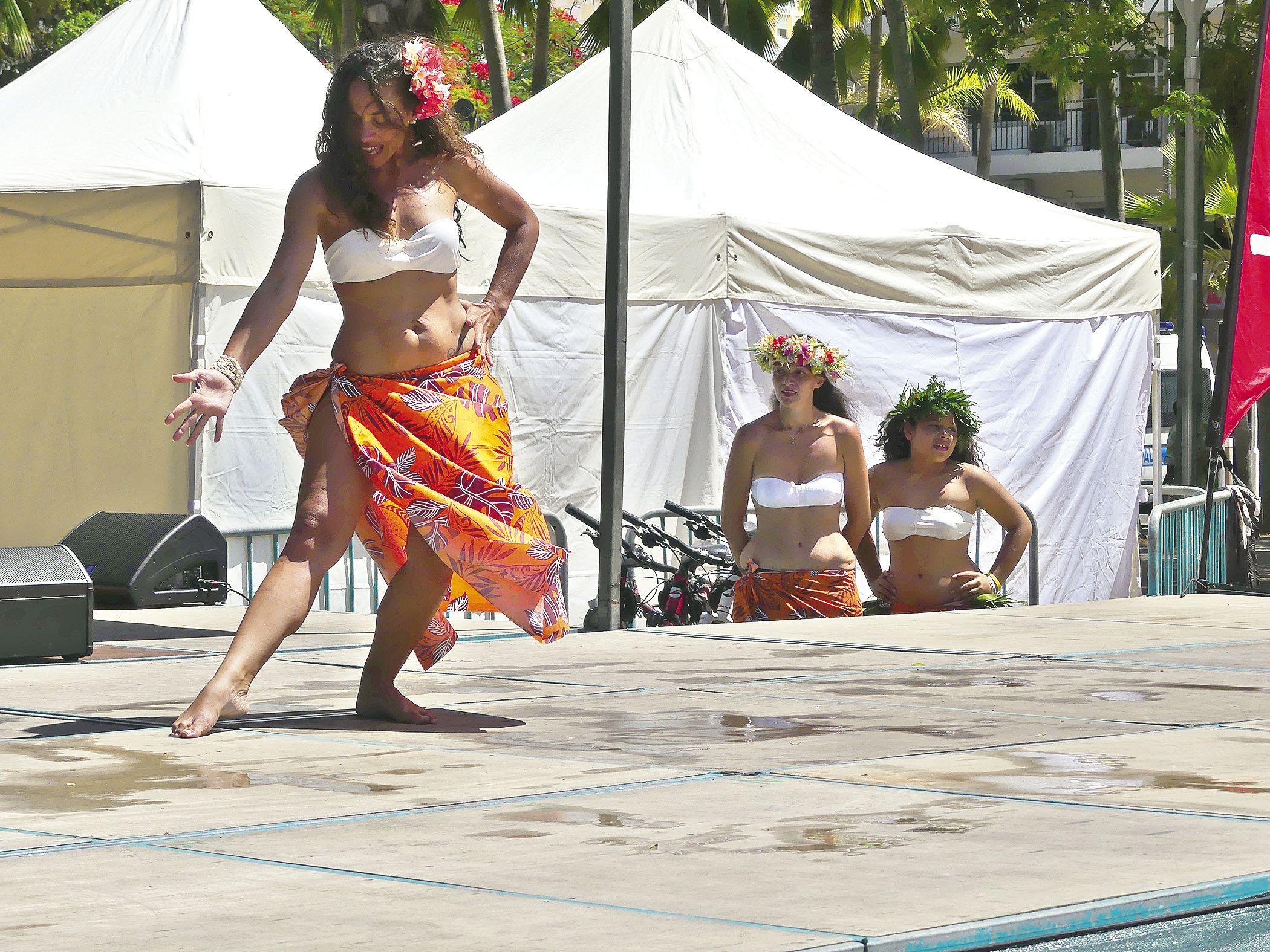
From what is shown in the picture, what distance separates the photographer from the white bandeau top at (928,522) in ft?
29.5

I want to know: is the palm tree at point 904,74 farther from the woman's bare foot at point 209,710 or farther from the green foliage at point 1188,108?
the woman's bare foot at point 209,710

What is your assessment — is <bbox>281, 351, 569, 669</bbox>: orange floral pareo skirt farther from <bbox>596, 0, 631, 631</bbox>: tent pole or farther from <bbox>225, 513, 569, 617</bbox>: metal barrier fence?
<bbox>225, 513, 569, 617</bbox>: metal barrier fence

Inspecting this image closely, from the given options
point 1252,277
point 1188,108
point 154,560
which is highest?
point 1188,108

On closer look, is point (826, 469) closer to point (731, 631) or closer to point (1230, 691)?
point (731, 631)

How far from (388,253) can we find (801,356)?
14.0ft

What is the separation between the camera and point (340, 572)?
10461 mm

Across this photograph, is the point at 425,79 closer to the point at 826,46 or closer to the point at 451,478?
the point at 451,478

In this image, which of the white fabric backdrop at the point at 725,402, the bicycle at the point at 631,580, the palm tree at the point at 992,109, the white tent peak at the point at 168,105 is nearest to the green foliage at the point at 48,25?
the palm tree at the point at 992,109

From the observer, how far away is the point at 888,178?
41.4ft

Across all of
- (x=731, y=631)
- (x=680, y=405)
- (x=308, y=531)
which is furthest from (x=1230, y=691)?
(x=680, y=405)

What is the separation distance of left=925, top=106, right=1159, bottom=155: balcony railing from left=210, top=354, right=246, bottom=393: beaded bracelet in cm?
4274

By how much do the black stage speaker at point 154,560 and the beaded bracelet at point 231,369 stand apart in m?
3.84

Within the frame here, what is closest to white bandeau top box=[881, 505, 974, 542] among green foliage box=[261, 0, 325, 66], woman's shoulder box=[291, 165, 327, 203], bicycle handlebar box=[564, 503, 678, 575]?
bicycle handlebar box=[564, 503, 678, 575]

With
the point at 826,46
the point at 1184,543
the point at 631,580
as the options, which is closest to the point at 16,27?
the point at 826,46
